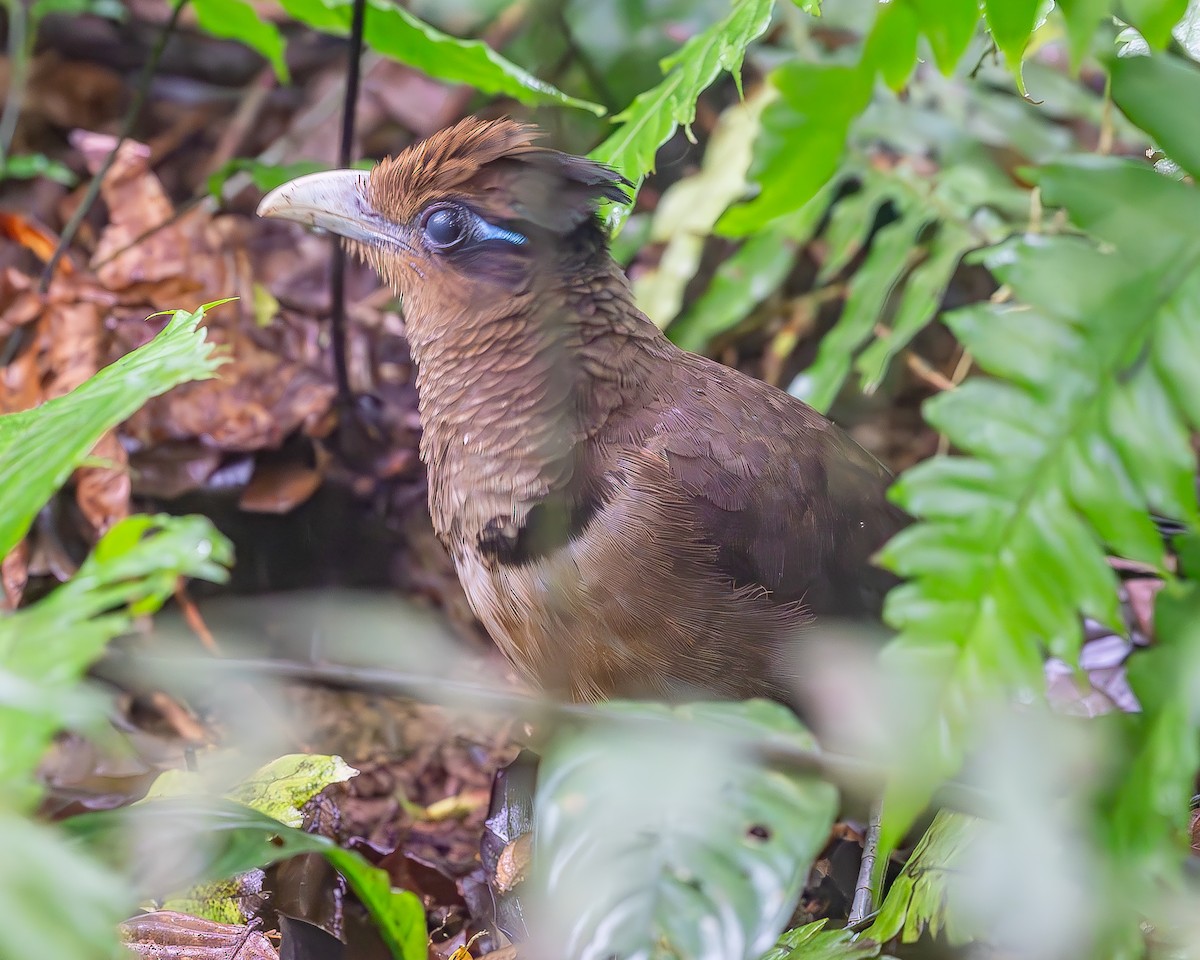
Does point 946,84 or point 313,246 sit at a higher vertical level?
point 946,84

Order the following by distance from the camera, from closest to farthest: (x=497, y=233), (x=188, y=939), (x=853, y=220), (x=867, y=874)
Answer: (x=188, y=939)
(x=867, y=874)
(x=497, y=233)
(x=853, y=220)

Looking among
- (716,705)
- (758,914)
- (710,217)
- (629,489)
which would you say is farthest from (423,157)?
(758,914)

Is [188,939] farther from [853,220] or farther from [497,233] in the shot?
[853,220]

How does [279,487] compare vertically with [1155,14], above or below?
below

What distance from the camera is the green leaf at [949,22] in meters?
1.29

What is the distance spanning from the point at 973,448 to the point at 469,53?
203cm

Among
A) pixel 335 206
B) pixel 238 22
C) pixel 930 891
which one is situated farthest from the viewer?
pixel 238 22

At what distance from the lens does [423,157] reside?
2.48 m

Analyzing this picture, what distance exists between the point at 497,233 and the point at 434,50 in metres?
0.78

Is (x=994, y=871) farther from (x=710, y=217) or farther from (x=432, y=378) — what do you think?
(x=710, y=217)

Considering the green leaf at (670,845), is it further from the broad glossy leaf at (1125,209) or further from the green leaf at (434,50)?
the green leaf at (434,50)

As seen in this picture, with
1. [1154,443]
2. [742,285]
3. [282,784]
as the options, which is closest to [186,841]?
[282,784]

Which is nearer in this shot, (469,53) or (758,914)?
(758,914)

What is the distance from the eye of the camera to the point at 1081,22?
115 cm
